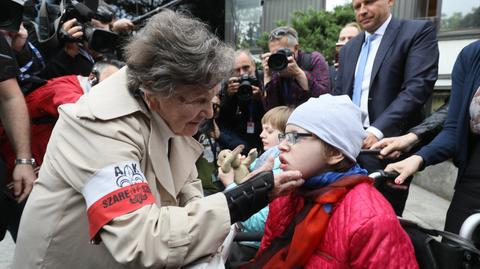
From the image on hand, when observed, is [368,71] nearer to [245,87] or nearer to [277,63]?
[277,63]

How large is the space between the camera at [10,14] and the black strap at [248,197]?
1.46 meters

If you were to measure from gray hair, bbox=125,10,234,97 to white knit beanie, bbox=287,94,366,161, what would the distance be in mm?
403

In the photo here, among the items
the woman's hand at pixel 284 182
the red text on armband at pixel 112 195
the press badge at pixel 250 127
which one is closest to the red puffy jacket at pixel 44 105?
the red text on armband at pixel 112 195

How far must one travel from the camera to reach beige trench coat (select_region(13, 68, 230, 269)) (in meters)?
1.22

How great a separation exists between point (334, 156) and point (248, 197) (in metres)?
0.48

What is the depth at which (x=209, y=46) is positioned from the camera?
1446 mm

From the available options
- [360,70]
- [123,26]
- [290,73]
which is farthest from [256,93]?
[123,26]

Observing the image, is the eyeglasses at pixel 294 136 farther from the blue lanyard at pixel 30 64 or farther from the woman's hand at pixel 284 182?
the blue lanyard at pixel 30 64

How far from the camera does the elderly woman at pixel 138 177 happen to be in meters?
1.24

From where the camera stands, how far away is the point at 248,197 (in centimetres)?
137

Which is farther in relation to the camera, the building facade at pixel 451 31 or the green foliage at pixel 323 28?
the green foliage at pixel 323 28

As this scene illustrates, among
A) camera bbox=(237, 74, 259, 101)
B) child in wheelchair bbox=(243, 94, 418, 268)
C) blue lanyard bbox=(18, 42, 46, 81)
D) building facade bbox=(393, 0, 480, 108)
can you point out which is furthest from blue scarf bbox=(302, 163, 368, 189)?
building facade bbox=(393, 0, 480, 108)

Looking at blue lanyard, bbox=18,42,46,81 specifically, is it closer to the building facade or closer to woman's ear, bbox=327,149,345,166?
woman's ear, bbox=327,149,345,166

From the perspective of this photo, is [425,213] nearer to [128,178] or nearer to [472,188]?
[472,188]
